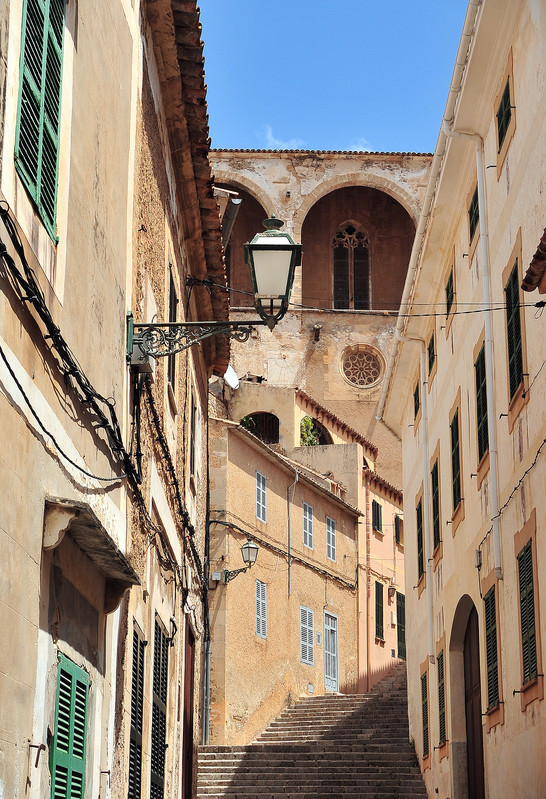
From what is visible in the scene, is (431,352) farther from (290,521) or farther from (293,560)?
(293,560)

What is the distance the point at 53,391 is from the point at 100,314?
1562mm

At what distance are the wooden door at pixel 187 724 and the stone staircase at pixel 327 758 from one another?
603 cm

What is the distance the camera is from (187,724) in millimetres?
15367

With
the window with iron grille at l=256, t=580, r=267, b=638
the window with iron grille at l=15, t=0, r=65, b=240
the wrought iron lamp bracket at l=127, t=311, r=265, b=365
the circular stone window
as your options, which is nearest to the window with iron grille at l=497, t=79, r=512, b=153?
the wrought iron lamp bracket at l=127, t=311, r=265, b=365

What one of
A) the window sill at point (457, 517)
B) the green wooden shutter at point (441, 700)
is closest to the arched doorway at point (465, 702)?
the green wooden shutter at point (441, 700)

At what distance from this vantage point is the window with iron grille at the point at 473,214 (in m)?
15.5

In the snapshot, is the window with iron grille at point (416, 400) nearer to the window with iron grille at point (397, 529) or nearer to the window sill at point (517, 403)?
the window sill at point (517, 403)

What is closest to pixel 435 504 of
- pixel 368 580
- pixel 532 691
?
pixel 532 691

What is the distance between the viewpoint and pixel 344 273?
4650cm

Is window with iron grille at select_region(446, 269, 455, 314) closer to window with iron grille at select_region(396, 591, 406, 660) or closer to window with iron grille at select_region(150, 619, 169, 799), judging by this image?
window with iron grille at select_region(150, 619, 169, 799)

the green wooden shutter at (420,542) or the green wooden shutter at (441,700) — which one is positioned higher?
the green wooden shutter at (420,542)

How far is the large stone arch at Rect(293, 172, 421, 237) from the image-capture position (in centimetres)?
4431

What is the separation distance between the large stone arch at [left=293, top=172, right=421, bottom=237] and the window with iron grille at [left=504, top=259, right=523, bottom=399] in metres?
31.4

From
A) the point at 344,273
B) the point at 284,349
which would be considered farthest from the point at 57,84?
the point at 344,273
